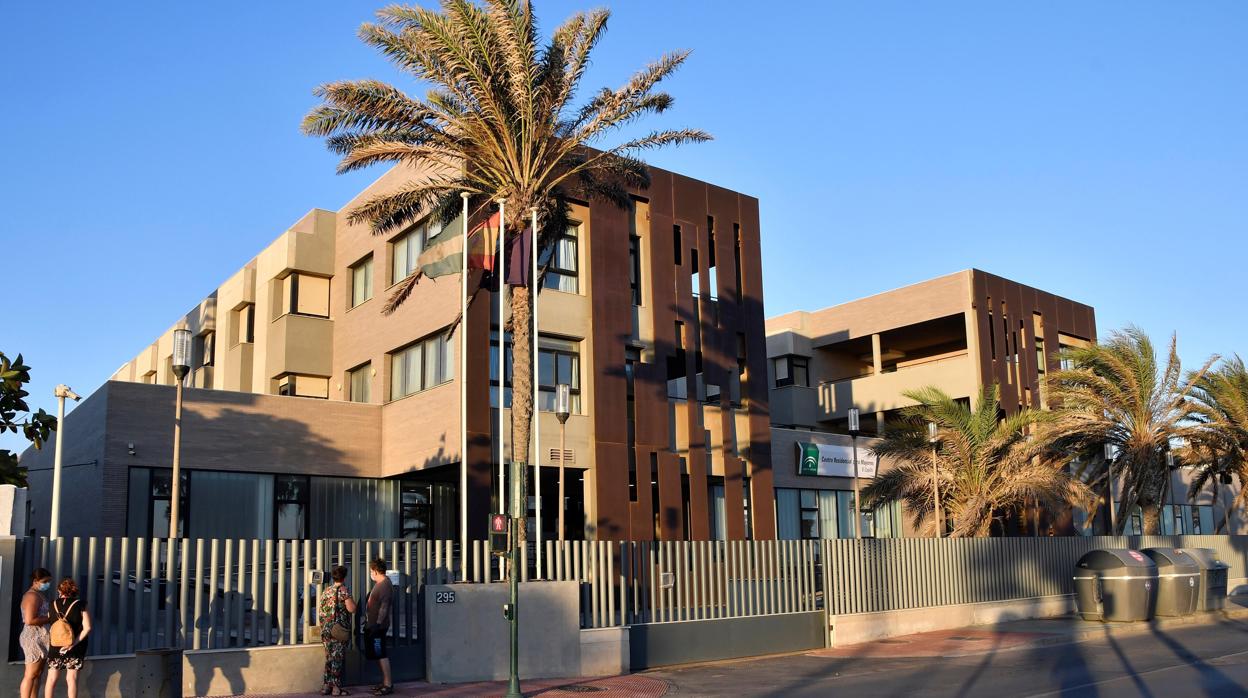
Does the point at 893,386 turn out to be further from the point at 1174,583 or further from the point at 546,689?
the point at 546,689

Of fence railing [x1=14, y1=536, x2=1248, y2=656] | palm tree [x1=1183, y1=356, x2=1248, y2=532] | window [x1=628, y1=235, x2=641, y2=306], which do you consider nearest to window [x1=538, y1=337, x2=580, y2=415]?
window [x1=628, y1=235, x2=641, y2=306]

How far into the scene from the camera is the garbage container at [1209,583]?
26.7 m

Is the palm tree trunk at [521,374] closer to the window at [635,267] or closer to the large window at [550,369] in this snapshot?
the large window at [550,369]

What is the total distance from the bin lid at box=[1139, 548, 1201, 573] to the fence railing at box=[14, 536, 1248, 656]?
3.06 meters

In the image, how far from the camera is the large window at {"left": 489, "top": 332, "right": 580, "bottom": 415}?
26438 mm

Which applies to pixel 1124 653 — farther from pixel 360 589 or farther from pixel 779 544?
pixel 360 589

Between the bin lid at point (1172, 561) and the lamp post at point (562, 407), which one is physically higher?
the lamp post at point (562, 407)

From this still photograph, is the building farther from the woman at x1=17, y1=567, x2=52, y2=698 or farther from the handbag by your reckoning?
the woman at x1=17, y1=567, x2=52, y2=698

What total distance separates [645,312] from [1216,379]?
19468 millimetres

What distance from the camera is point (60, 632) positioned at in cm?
1213

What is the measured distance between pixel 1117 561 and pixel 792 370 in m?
21.8

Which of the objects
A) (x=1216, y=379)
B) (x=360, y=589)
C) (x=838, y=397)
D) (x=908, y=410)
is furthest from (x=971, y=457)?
(x=360, y=589)

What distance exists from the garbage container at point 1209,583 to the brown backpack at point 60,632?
24.3 meters

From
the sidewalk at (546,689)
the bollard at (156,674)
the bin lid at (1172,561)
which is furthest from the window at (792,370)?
the bollard at (156,674)
